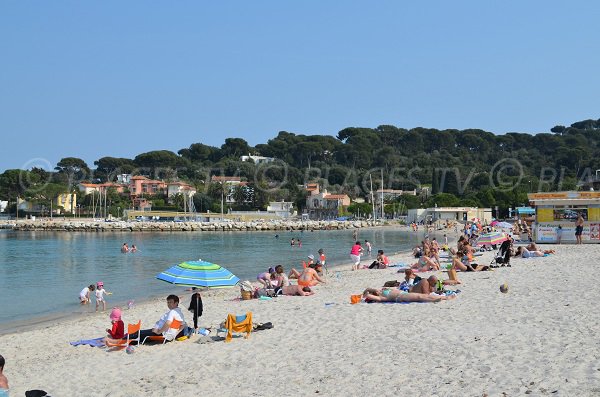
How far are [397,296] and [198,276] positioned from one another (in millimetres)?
3369

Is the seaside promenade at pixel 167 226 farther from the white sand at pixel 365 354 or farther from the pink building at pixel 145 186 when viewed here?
the white sand at pixel 365 354

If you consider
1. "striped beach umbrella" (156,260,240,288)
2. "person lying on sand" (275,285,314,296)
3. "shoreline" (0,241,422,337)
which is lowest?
"shoreline" (0,241,422,337)

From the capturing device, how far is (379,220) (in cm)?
8481

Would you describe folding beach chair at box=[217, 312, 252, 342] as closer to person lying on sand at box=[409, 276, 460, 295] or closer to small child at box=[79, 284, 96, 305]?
person lying on sand at box=[409, 276, 460, 295]

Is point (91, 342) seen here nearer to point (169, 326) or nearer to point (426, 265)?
point (169, 326)

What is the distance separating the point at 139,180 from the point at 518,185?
61800mm

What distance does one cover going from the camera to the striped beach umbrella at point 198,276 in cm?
1044

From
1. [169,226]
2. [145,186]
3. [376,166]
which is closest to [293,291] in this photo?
[169,226]

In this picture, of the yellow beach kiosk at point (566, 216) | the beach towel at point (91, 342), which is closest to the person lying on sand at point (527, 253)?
the yellow beach kiosk at point (566, 216)

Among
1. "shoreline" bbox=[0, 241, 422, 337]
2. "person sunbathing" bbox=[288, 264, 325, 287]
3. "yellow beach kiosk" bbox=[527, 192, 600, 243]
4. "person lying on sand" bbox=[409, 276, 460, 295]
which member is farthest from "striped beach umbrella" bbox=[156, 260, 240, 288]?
"yellow beach kiosk" bbox=[527, 192, 600, 243]

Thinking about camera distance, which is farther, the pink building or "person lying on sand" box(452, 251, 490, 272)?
the pink building

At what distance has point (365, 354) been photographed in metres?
7.11

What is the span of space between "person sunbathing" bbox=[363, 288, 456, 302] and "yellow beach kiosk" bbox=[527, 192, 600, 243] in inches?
546

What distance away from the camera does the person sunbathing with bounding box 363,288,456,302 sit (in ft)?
34.4
